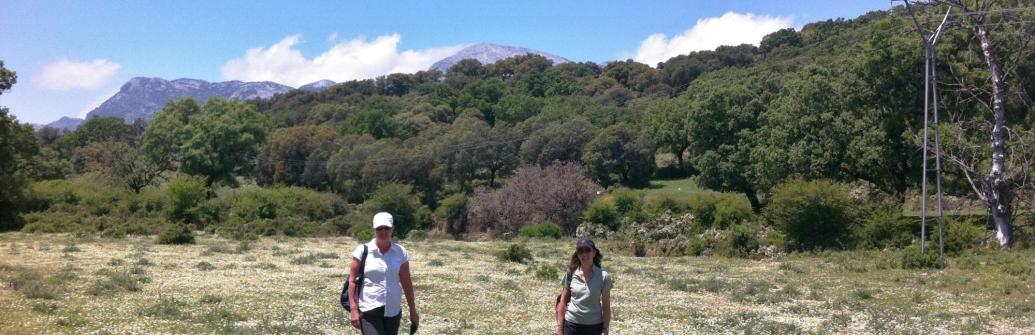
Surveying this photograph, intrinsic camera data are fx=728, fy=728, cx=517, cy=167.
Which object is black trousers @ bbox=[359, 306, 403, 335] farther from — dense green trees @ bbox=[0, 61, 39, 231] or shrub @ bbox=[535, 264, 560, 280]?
dense green trees @ bbox=[0, 61, 39, 231]

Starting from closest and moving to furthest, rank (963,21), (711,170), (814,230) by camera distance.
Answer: (963,21)
(814,230)
(711,170)

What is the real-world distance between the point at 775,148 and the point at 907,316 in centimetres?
3157

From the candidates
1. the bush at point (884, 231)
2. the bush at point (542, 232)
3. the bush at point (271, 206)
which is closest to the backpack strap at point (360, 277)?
the bush at point (884, 231)

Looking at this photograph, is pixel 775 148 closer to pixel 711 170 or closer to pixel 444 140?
pixel 711 170

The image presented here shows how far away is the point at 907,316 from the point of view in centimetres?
1584

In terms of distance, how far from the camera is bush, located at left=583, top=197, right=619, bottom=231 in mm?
53531

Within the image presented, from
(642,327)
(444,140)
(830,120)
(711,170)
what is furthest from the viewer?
(444,140)

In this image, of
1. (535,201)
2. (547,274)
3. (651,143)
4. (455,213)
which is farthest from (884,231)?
(651,143)

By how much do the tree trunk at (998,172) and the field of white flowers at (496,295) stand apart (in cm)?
365

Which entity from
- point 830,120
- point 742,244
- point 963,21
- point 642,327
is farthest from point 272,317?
point 830,120

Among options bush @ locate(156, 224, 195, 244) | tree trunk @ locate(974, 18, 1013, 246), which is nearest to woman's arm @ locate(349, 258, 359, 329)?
bush @ locate(156, 224, 195, 244)

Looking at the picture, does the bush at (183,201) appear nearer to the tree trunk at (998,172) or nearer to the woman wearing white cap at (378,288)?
the tree trunk at (998,172)

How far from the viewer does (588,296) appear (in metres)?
7.82

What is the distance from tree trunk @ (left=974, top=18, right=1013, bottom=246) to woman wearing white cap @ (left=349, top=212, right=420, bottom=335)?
32.9 metres
